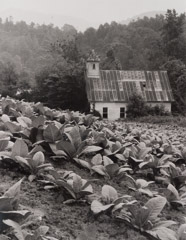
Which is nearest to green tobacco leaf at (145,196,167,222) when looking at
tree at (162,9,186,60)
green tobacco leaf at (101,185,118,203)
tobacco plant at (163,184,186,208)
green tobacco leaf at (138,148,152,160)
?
green tobacco leaf at (101,185,118,203)

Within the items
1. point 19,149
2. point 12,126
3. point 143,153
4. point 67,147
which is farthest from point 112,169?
point 12,126

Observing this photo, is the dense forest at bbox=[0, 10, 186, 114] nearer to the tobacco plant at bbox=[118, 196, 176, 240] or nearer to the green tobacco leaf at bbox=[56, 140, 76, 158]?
the green tobacco leaf at bbox=[56, 140, 76, 158]

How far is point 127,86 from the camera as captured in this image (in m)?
37.1

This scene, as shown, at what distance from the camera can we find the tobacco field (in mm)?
3236

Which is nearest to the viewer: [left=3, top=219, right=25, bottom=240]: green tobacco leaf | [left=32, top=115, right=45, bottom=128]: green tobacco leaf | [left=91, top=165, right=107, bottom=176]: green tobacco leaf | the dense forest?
[left=3, top=219, right=25, bottom=240]: green tobacco leaf

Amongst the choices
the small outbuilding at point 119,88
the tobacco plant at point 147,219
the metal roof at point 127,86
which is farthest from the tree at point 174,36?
the tobacco plant at point 147,219

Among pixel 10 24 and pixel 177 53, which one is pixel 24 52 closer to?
pixel 10 24

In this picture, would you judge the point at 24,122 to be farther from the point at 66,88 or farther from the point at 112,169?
the point at 66,88

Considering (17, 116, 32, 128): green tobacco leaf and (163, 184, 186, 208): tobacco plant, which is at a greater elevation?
(17, 116, 32, 128): green tobacco leaf

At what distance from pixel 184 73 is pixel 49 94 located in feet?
50.6

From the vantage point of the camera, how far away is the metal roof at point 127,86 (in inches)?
1406

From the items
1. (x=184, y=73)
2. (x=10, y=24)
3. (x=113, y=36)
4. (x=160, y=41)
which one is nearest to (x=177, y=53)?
(x=160, y=41)

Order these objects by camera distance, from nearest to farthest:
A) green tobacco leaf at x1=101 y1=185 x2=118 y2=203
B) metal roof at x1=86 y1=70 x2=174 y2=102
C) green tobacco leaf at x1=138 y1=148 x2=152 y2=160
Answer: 1. green tobacco leaf at x1=101 y1=185 x2=118 y2=203
2. green tobacco leaf at x1=138 y1=148 x2=152 y2=160
3. metal roof at x1=86 y1=70 x2=174 y2=102

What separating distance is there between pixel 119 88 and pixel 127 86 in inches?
36.7
